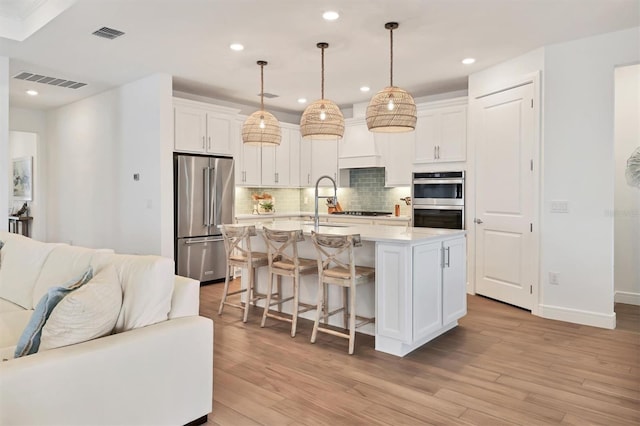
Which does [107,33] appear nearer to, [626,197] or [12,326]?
[12,326]

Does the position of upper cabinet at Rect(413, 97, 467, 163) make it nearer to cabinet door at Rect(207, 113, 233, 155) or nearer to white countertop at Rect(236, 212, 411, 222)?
white countertop at Rect(236, 212, 411, 222)

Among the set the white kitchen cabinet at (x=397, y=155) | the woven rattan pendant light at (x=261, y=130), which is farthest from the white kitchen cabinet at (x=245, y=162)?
the woven rattan pendant light at (x=261, y=130)

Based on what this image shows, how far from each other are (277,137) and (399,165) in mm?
Answer: 2445

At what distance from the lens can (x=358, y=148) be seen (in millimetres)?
6695

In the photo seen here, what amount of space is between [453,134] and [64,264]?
4634 mm

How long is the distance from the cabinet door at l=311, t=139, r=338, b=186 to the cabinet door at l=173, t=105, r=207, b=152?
2.11 meters

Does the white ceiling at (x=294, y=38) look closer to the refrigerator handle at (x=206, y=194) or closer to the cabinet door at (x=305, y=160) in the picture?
the refrigerator handle at (x=206, y=194)

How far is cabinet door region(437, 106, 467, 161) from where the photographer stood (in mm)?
5484

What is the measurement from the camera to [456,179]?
5.43m

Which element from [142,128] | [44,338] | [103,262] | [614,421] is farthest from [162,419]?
[142,128]

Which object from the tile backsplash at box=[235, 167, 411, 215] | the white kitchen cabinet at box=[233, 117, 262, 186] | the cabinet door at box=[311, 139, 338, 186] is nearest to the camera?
the white kitchen cabinet at box=[233, 117, 262, 186]

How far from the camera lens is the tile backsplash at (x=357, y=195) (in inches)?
269

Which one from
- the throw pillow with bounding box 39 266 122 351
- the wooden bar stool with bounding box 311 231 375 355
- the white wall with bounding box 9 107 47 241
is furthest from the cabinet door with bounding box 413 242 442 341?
the white wall with bounding box 9 107 47 241

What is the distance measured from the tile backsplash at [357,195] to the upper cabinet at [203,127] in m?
1.06
